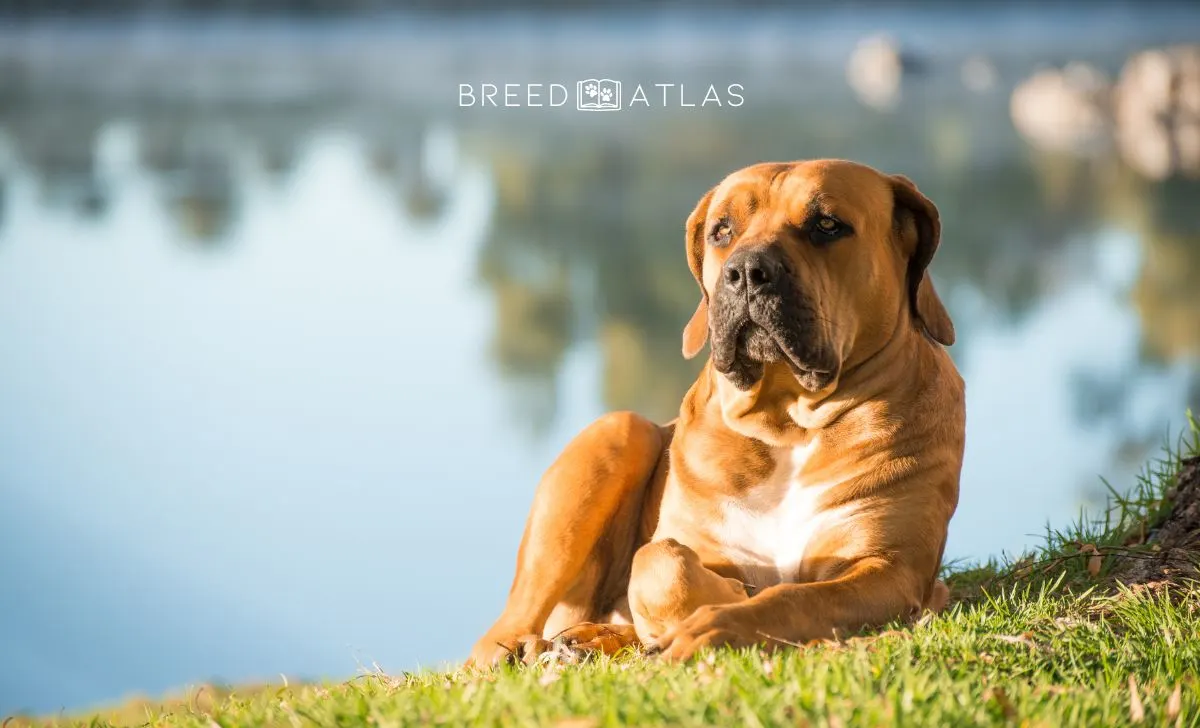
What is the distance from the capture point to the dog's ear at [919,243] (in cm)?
422

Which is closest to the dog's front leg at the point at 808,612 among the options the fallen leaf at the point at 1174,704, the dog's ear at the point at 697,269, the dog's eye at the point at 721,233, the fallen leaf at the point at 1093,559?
the fallen leaf at the point at 1174,704

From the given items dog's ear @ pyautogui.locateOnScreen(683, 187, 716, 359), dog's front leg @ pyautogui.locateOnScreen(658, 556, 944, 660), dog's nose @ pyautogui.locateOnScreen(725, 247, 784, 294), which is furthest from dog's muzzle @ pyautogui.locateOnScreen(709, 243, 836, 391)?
dog's front leg @ pyautogui.locateOnScreen(658, 556, 944, 660)

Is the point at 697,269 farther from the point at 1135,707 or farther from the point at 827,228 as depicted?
the point at 1135,707

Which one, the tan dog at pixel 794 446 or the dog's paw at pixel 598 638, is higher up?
the tan dog at pixel 794 446

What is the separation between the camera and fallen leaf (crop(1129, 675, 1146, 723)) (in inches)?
121

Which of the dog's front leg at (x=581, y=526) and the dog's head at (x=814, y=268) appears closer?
the dog's head at (x=814, y=268)

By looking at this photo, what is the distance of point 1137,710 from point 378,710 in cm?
184

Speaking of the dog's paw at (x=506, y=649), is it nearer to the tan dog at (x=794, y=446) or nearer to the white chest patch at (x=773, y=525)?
the tan dog at (x=794, y=446)

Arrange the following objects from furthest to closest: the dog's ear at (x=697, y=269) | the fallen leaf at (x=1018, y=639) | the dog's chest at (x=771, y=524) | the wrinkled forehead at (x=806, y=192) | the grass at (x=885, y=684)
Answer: the dog's ear at (x=697, y=269)
the dog's chest at (x=771, y=524)
the wrinkled forehead at (x=806, y=192)
the fallen leaf at (x=1018, y=639)
the grass at (x=885, y=684)

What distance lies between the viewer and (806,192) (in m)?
4.01

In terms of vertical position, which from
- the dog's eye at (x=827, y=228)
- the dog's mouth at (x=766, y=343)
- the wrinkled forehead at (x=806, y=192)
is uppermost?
the wrinkled forehead at (x=806, y=192)

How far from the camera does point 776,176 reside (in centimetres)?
414

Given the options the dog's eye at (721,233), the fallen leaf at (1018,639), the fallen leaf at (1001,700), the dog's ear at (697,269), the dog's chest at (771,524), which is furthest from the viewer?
the dog's ear at (697,269)

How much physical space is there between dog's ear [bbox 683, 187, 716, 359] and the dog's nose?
1.81 feet
